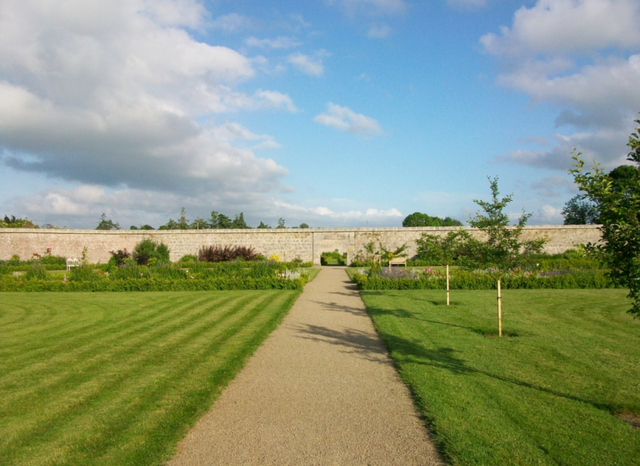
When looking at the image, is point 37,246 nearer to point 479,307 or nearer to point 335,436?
point 479,307

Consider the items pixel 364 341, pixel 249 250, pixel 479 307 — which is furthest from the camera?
pixel 249 250

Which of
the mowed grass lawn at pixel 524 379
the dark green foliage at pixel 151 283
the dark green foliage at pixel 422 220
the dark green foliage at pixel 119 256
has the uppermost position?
the dark green foliage at pixel 422 220

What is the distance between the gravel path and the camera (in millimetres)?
3660

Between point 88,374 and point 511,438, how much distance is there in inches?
214

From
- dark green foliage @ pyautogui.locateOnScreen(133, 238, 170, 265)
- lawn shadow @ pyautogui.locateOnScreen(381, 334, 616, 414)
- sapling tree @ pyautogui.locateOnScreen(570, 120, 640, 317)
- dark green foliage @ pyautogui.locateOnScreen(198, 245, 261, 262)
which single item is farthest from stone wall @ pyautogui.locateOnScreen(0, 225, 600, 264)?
sapling tree @ pyautogui.locateOnScreen(570, 120, 640, 317)

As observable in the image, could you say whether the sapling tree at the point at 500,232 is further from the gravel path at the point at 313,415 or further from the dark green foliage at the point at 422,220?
the dark green foliage at the point at 422,220

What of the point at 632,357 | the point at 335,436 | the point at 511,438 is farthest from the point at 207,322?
the point at 632,357

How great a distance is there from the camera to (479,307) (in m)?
11.4

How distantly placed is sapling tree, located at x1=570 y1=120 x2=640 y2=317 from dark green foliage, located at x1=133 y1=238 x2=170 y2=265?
28.4 metres

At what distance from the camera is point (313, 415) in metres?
4.52

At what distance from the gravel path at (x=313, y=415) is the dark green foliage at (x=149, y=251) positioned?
24.2m

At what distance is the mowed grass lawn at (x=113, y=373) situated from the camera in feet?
12.8

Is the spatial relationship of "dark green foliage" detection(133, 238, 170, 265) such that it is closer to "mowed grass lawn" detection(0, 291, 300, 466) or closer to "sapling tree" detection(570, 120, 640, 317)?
"mowed grass lawn" detection(0, 291, 300, 466)

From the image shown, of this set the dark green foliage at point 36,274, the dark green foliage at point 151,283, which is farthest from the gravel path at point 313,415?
the dark green foliage at point 36,274
